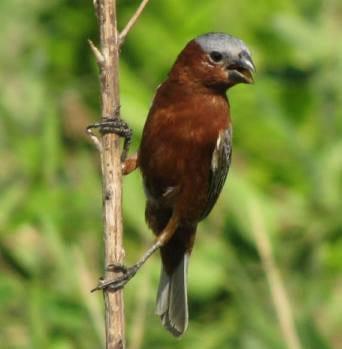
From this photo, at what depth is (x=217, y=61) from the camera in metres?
6.27

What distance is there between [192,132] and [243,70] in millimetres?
353

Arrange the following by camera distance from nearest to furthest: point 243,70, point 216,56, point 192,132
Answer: point 243,70
point 216,56
point 192,132

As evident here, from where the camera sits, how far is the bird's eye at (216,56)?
20.5ft

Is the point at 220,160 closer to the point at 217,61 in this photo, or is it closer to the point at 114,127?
the point at 217,61

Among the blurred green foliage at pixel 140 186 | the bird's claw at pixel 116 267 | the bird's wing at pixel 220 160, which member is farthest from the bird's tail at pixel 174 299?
the bird's claw at pixel 116 267

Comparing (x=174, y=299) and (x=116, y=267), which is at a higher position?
(x=174, y=299)

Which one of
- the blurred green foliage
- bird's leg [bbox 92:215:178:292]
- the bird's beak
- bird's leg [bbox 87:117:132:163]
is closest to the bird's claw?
bird's leg [bbox 92:215:178:292]

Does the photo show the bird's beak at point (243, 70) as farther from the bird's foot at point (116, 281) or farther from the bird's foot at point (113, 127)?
the bird's foot at point (116, 281)

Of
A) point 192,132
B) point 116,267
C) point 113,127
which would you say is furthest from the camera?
point 192,132

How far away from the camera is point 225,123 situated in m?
6.42

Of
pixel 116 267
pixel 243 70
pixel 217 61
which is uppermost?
pixel 217 61

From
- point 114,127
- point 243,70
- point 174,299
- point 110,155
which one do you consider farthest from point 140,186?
point 110,155

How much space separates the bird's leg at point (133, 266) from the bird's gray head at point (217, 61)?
24.2 inches

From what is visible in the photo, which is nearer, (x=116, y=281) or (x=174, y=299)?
(x=116, y=281)
